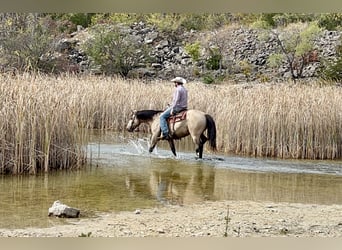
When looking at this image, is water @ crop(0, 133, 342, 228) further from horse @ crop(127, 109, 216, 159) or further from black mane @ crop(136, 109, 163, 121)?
black mane @ crop(136, 109, 163, 121)

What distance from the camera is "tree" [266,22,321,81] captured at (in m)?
6.09

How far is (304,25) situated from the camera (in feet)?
19.3

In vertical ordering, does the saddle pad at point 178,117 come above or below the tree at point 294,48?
below

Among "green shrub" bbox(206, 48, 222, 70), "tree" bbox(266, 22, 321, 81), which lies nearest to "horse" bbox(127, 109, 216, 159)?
"green shrub" bbox(206, 48, 222, 70)

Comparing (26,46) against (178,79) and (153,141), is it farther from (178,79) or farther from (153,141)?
(153,141)

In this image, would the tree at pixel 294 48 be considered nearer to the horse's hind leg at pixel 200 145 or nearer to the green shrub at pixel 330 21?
the green shrub at pixel 330 21

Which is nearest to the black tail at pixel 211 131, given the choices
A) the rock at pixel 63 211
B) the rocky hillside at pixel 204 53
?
the rocky hillside at pixel 204 53

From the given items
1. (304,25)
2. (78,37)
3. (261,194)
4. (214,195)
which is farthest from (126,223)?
(304,25)

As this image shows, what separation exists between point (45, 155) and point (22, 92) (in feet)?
1.78

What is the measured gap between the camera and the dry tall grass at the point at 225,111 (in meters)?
5.59

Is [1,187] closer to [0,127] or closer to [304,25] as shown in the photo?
[0,127]

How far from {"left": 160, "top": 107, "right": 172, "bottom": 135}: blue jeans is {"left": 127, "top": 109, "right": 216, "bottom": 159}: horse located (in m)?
0.04

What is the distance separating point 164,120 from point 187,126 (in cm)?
25

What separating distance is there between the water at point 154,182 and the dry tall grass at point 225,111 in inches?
9.2
